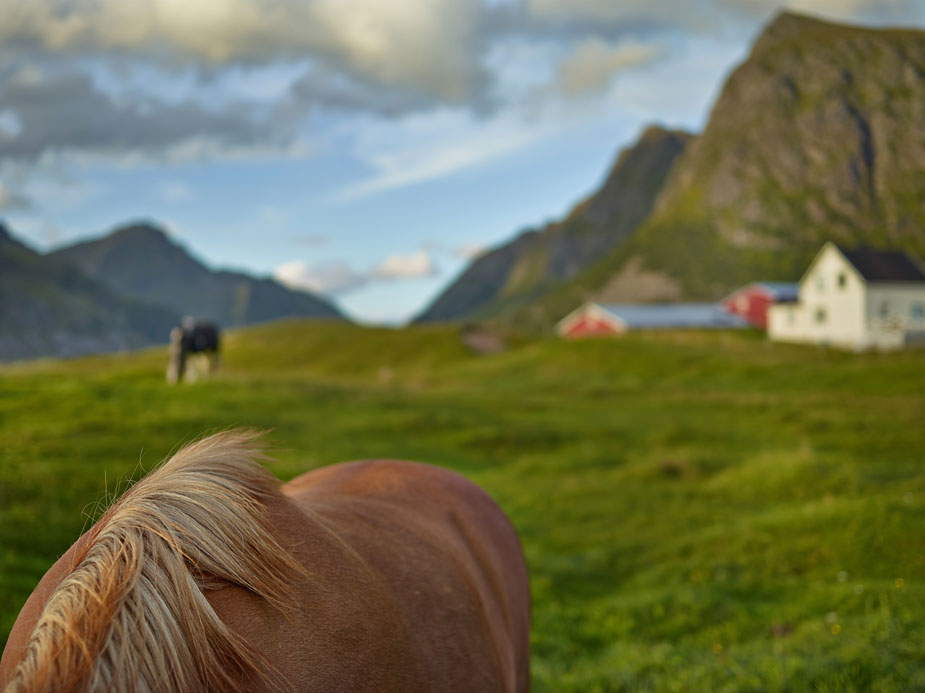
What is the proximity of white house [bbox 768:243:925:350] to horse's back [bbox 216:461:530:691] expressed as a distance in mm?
58081

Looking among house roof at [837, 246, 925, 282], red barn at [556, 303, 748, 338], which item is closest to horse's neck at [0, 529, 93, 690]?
house roof at [837, 246, 925, 282]

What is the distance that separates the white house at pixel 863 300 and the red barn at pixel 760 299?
20.7 metres

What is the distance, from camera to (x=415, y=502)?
3.52m

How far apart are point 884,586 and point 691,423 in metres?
17.0

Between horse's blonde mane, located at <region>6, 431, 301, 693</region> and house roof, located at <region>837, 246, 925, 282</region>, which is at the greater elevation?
house roof, located at <region>837, 246, 925, 282</region>

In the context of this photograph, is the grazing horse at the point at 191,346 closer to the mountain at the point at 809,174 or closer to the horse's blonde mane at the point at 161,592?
the horse's blonde mane at the point at 161,592

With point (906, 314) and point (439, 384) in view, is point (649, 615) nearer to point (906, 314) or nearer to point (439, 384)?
point (439, 384)

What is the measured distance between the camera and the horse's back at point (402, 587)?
1.89 meters

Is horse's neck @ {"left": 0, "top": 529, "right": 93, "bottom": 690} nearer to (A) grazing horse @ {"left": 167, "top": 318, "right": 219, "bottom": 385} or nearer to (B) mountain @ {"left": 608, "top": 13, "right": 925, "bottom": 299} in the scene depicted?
(A) grazing horse @ {"left": 167, "top": 318, "right": 219, "bottom": 385}

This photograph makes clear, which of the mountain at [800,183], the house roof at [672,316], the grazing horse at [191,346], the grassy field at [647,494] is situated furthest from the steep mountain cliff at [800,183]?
the grazing horse at [191,346]

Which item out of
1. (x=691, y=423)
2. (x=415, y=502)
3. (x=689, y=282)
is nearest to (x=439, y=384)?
(x=691, y=423)

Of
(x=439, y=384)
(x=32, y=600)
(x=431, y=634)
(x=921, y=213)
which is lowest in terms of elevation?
(x=439, y=384)

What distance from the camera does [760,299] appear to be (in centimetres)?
8544

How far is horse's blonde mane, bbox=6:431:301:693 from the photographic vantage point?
1440 mm
